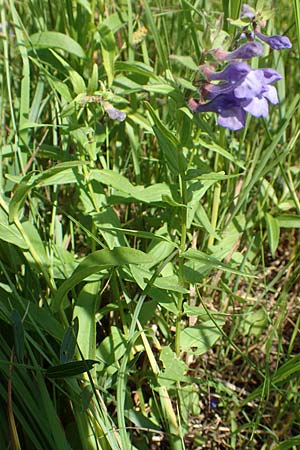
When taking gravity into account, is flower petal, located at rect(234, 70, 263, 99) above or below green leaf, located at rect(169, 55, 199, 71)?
below

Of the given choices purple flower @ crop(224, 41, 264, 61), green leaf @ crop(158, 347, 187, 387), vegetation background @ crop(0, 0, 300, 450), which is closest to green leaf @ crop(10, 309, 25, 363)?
vegetation background @ crop(0, 0, 300, 450)

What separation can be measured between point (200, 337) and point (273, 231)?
0.47 m

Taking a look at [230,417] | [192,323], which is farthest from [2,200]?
[230,417]

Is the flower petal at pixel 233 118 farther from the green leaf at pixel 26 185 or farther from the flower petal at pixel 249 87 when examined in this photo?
the green leaf at pixel 26 185

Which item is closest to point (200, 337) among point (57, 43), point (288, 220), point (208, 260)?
point (208, 260)

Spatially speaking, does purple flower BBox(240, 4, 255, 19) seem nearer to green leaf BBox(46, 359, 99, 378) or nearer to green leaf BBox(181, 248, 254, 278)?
green leaf BBox(181, 248, 254, 278)

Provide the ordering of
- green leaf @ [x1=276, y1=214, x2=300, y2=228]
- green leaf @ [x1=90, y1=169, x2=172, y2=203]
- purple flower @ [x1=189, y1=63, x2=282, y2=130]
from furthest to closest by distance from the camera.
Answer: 1. green leaf @ [x1=276, y1=214, x2=300, y2=228]
2. green leaf @ [x1=90, y1=169, x2=172, y2=203]
3. purple flower @ [x1=189, y1=63, x2=282, y2=130]

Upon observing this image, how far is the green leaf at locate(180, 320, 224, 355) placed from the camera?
144 cm

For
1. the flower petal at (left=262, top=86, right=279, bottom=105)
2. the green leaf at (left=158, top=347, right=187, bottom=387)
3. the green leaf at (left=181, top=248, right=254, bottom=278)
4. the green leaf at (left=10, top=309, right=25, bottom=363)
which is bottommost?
the green leaf at (left=158, top=347, right=187, bottom=387)

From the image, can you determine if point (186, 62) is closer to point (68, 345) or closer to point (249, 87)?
point (249, 87)

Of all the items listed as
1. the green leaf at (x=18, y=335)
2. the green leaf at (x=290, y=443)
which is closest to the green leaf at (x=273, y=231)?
the green leaf at (x=290, y=443)

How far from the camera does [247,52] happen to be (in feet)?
4.10

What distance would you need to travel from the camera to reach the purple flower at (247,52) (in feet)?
4.03

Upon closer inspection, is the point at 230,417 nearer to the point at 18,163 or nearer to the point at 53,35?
the point at 18,163
